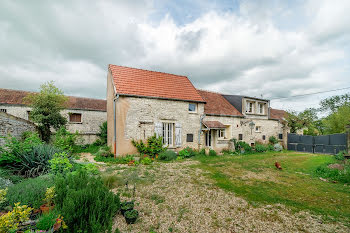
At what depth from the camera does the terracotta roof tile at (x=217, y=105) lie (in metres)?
14.0

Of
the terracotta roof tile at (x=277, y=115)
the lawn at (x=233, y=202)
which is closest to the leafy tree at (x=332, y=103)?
the terracotta roof tile at (x=277, y=115)

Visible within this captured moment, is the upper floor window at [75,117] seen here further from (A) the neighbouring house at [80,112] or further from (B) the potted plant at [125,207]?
(B) the potted plant at [125,207]

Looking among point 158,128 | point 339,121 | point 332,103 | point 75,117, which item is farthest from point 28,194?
point 332,103

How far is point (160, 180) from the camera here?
6.18 meters

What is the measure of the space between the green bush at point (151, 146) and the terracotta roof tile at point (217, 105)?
5.24 metres

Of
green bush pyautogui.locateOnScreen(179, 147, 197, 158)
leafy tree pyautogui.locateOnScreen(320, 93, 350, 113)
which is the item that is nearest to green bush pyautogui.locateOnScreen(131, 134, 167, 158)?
green bush pyautogui.locateOnScreen(179, 147, 197, 158)

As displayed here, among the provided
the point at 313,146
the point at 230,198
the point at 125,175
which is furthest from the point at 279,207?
the point at 313,146

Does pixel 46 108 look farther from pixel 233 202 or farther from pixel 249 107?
pixel 249 107

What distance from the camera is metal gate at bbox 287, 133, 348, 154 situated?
12.3 meters

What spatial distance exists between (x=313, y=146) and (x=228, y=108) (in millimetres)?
8634

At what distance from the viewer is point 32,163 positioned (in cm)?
537

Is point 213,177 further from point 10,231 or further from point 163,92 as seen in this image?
point 163,92

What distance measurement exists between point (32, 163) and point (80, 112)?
41.7ft

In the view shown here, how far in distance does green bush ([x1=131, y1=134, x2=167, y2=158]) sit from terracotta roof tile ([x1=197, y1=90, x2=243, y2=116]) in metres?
5.24
